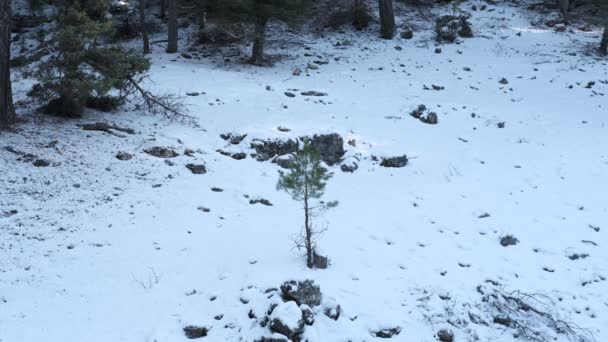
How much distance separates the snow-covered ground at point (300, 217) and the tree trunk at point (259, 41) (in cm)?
210

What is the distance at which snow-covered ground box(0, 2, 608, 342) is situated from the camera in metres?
6.70

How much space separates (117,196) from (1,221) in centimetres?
188

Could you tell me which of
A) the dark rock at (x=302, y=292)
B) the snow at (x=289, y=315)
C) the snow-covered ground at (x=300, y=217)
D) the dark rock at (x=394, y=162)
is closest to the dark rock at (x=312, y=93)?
the snow-covered ground at (x=300, y=217)

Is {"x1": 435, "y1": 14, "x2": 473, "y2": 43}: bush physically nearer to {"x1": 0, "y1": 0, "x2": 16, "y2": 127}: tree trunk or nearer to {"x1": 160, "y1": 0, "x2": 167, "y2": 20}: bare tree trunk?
{"x1": 160, "y1": 0, "x2": 167, "y2": 20}: bare tree trunk

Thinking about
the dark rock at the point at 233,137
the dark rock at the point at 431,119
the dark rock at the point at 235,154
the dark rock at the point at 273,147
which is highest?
the dark rock at the point at 431,119

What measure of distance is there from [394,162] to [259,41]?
8.43 m

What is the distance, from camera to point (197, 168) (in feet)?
34.9

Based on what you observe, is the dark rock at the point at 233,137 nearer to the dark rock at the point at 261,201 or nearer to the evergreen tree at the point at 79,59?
the dark rock at the point at 261,201

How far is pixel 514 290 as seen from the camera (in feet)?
24.5

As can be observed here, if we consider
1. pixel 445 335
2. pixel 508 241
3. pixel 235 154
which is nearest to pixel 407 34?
pixel 235 154

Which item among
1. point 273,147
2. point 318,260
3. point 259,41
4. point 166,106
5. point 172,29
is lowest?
point 318,260

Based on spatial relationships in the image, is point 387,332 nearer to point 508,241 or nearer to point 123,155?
point 508,241

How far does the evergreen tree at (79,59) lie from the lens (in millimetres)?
10438

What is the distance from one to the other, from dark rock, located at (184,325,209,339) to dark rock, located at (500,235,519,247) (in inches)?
214
